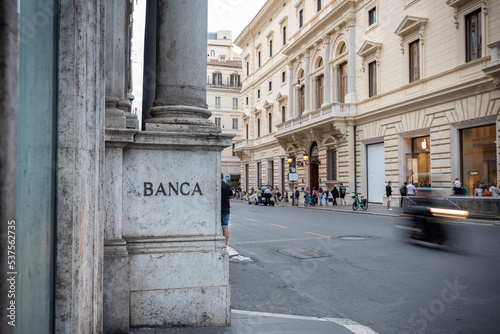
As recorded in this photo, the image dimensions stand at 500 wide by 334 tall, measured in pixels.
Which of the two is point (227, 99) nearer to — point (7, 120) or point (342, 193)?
point (342, 193)

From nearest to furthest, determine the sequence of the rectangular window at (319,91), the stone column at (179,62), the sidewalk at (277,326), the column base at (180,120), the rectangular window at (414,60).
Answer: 1. the sidewalk at (277,326)
2. the column base at (180,120)
3. the stone column at (179,62)
4. the rectangular window at (414,60)
5. the rectangular window at (319,91)

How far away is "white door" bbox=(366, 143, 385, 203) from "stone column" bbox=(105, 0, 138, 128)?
2514 centimetres

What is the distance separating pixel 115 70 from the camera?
188 inches

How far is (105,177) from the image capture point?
161 inches

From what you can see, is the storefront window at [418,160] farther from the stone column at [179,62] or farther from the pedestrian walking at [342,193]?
the stone column at [179,62]

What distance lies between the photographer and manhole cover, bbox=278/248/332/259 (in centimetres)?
896

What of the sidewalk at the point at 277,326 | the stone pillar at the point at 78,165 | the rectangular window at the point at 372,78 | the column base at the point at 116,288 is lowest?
the sidewalk at the point at 277,326

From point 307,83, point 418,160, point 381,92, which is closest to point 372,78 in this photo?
point 381,92

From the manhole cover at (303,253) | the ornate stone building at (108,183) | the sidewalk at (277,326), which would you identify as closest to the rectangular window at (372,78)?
the manhole cover at (303,253)

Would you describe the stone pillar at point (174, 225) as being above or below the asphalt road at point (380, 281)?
above

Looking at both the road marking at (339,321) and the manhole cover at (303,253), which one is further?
the manhole cover at (303,253)

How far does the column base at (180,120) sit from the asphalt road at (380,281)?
7.73 feet

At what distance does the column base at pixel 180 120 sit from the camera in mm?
4520

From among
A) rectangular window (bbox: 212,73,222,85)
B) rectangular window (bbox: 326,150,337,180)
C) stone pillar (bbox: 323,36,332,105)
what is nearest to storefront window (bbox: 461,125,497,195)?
rectangular window (bbox: 326,150,337,180)
